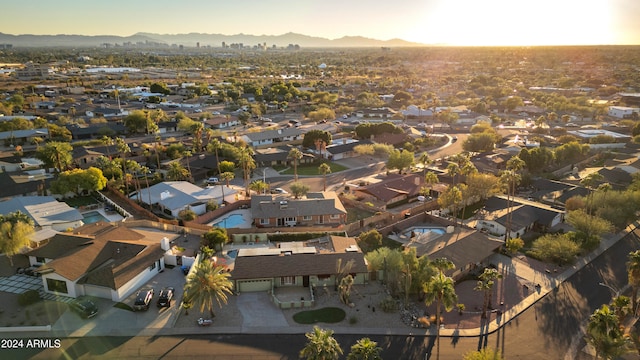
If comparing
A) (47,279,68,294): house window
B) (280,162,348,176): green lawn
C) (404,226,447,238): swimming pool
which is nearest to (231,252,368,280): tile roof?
(404,226,447,238): swimming pool

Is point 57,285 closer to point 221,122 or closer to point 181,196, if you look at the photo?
point 181,196

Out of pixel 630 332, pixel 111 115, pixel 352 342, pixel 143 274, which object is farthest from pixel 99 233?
pixel 111 115

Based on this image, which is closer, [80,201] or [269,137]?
[80,201]

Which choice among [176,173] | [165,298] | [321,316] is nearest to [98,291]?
[165,298]

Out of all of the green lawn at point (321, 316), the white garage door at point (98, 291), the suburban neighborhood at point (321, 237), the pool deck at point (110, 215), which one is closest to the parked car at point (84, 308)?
the suburban neighborhood at point (321, 237)

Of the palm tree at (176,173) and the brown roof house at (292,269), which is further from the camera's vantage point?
the palm tree at (176,173)

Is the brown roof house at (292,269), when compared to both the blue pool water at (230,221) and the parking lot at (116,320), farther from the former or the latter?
the blue pool water at (230,221)
